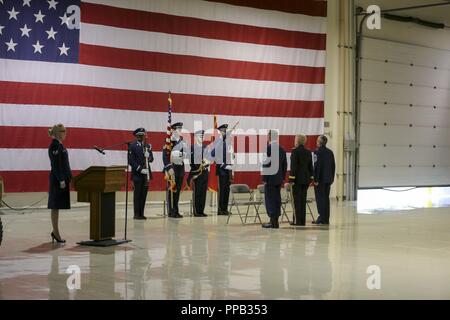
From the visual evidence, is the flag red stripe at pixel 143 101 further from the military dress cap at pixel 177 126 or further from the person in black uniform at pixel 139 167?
the person in black uniform at pixel 139 167

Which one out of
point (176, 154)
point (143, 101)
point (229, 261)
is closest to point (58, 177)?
point (229, 261)

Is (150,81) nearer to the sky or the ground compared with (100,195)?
nearer to the sky

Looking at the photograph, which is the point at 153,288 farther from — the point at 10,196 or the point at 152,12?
the point at 152,12

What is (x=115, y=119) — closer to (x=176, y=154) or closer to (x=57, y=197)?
(x=176, y=154)

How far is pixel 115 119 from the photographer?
15555 mm

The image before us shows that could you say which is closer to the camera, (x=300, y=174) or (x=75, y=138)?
(x=300, y=174)

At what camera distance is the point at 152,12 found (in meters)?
16.1

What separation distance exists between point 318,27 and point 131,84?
19.6 ft

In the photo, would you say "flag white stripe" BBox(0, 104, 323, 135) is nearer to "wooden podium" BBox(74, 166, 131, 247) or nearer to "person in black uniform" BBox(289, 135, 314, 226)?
"person in black uniform" BBox(289, 135, 314, 226)

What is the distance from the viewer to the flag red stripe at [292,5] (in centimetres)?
1788

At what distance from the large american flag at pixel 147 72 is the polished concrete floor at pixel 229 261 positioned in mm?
2379

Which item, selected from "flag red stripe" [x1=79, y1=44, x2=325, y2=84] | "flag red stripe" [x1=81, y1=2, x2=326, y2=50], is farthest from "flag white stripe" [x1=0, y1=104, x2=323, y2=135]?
"flag red stripe" [x1=81, y1=2, x2=326, y2=50]

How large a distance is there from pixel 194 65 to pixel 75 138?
11.5 feet

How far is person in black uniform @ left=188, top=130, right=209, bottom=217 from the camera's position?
573 inches
